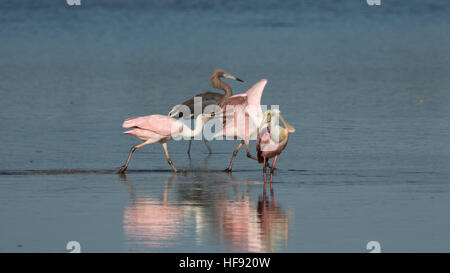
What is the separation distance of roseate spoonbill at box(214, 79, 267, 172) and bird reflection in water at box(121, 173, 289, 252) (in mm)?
2538

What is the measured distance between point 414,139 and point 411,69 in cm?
1091

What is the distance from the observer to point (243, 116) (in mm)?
15414

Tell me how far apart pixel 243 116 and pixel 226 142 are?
239 centimetres

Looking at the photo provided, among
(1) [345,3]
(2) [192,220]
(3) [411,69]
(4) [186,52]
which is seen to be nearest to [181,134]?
(2) [192,220]

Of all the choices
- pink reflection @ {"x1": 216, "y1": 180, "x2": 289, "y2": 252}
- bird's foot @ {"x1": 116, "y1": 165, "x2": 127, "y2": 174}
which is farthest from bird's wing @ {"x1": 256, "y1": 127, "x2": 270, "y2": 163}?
bird's foot @ {"x1": 116, "y1": 165, "x2": 127, "y2": 174}

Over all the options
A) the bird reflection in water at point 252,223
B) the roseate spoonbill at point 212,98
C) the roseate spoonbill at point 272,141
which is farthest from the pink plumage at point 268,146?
the roseate spoonbill at point 212,98

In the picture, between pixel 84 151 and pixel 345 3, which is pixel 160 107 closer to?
pixel 84 151

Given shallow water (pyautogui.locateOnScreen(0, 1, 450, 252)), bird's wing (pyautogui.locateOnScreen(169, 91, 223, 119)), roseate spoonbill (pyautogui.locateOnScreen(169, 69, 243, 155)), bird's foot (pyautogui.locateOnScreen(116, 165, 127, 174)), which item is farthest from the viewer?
bird's wing (pyautogui.locateOnScreen(169, 91, 223, 119))

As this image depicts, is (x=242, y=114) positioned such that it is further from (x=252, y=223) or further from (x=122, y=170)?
(x=252, y=223)

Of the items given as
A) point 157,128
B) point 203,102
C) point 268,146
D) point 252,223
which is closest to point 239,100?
point 203,102

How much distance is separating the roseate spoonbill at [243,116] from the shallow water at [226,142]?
40 centimetres

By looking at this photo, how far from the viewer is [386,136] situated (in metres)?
17.1

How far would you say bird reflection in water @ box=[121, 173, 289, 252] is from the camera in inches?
364

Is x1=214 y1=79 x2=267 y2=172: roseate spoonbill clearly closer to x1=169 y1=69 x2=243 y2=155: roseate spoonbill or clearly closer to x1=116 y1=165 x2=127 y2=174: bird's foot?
x1=169 y1=69 x2=243 y2=155: roseate spoonbill
